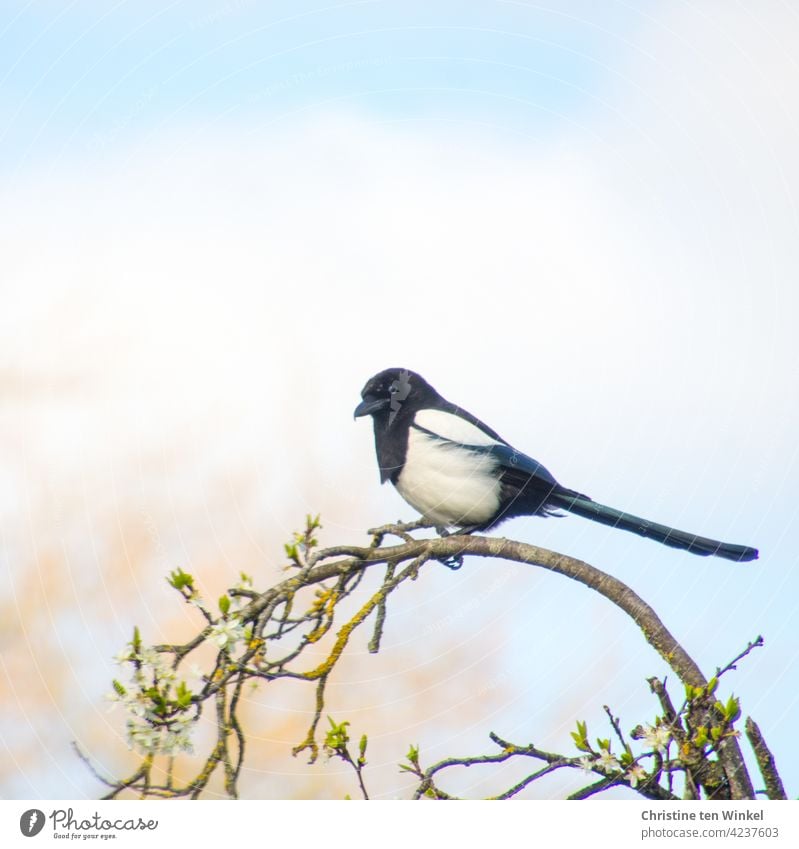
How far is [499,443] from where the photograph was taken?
6.54ft

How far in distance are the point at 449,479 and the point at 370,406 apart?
0.21 m

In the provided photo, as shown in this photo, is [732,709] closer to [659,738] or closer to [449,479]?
[659,738]

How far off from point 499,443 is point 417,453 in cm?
17

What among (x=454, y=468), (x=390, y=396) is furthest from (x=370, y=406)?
(x=454, y=468)

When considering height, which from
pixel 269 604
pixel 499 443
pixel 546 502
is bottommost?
pixel 269 604

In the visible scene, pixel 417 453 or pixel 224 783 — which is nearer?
pixel 224 783

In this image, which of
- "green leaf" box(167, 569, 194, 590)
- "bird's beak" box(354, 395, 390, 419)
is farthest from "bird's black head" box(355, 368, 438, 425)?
"green leaf" box(167, 569, 194, 590)

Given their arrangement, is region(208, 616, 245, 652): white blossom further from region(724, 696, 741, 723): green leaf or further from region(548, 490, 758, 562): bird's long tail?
region(548, 490, 758, 562): bird's long tail

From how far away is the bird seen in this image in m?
1.93

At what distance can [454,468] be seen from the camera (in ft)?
6.36

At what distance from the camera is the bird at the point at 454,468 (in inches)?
76.1

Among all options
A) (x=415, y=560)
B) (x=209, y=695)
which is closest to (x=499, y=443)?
(x=415, y=560)
